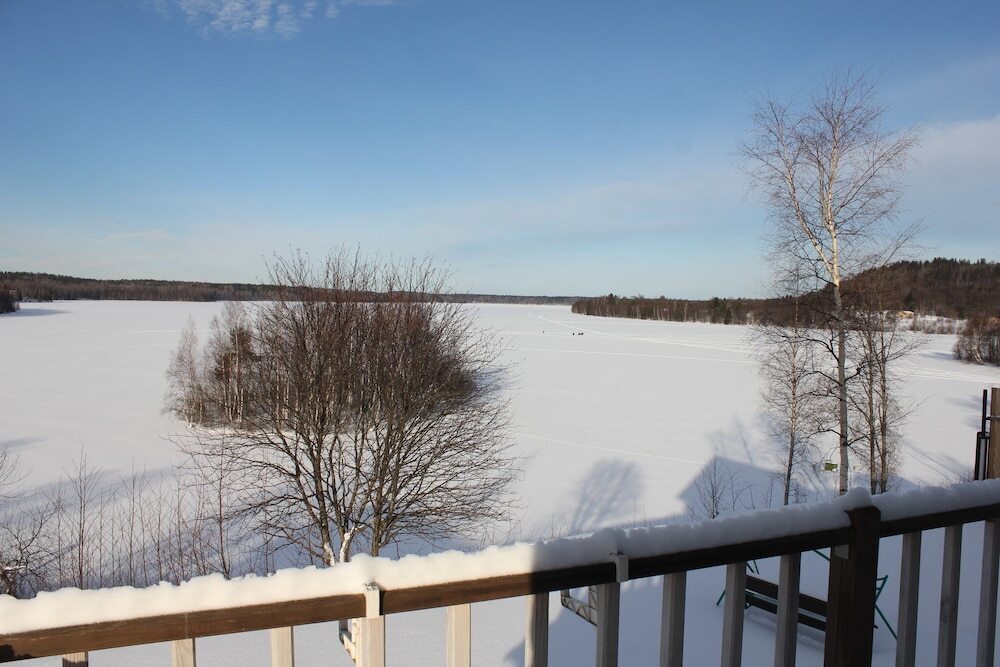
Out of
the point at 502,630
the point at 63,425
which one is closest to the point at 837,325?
the point at 502,630

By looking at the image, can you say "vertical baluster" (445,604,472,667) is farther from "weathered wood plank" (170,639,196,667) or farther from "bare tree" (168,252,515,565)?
"bare tree" (168,252,515,565)

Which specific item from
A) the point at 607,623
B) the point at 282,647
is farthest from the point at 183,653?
the point at 607,623

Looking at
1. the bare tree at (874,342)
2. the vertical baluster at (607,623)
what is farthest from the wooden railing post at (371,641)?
the bare tree at (874,342)

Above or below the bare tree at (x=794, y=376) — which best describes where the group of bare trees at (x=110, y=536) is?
below

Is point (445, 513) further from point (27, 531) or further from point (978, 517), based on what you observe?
point (978, 517)

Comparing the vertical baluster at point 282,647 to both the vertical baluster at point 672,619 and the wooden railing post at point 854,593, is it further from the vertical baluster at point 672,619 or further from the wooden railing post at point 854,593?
the wooden railing post at point 854,593

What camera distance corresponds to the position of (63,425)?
2202 centimetres

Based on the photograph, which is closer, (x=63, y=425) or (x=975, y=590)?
(x=975, y=590)

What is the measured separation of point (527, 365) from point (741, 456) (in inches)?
834

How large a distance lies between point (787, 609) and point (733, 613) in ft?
0.55

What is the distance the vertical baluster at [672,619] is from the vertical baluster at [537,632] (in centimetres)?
27

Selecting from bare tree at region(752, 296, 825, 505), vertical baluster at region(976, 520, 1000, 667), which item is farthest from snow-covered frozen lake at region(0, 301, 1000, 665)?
vertical baluster at region(976, 520, 1000, 667)

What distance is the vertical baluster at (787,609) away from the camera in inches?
52.9

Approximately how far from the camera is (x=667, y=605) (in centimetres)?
123
